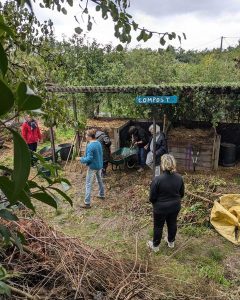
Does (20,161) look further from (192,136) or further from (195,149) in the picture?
(192,136)

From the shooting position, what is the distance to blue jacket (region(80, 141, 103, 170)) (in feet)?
20.6

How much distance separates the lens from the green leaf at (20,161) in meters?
0.47

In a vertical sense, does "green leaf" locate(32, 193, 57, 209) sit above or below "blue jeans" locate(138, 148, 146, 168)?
above

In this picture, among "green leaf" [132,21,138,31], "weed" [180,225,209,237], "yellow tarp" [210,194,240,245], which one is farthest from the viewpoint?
"weed" [180,225,209,237]

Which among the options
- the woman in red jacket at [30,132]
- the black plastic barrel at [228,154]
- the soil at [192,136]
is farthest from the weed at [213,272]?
the woman in red jacket at [30,132]

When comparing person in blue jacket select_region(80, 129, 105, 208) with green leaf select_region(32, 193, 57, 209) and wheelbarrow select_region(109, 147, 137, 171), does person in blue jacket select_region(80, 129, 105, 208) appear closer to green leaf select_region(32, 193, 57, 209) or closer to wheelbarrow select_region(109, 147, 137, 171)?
wheelbarrow select_region(109, 147, 137, 171)

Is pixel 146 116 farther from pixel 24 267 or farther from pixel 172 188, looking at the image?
pixel 24 267

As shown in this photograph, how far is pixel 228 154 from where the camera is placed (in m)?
9.12

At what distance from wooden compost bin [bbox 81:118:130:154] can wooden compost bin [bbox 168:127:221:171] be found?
1541 mm

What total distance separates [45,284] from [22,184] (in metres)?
2.09

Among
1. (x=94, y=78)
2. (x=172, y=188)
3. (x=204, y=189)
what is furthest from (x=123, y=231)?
(x=94, y=78)

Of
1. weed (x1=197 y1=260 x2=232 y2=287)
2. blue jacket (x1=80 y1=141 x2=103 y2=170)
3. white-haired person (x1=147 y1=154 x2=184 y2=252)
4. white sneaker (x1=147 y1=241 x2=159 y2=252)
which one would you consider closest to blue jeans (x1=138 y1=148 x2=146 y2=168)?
blue jacket (x1=80 y1=141 x2=103 y2=170)

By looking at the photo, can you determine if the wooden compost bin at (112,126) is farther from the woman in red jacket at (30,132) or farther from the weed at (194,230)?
the weed at (194,230)

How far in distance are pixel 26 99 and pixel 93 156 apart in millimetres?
5972
